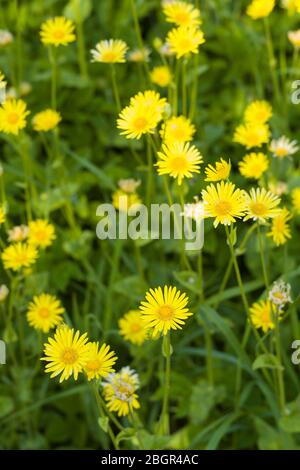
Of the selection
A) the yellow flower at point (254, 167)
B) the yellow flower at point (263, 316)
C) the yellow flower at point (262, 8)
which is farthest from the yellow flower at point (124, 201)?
the yellow flower at point (262, 8)

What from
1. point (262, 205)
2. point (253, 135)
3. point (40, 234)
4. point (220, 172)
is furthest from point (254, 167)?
point (40, 234)

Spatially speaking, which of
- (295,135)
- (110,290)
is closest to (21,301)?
(110,290)

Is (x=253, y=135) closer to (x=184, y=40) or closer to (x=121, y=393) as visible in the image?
(x=184, y=40)

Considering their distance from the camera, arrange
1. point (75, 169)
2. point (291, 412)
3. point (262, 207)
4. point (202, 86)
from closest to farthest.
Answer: point (262, 207) < point (291, 412) < point (75, 169) < point (202, 86)

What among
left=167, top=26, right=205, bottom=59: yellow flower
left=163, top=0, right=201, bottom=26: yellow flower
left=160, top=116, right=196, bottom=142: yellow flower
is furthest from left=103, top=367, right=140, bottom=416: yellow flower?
left=163, top=0, right=201, bottom=26: yellow flower

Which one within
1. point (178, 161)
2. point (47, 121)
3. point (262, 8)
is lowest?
point (178, 161)

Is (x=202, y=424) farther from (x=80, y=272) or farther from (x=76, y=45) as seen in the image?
(x=76, y=45)
